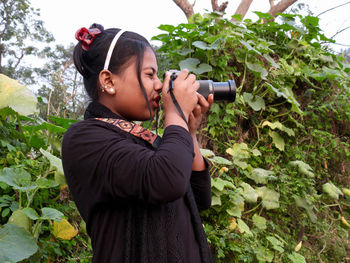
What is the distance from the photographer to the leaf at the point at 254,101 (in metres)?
2.17

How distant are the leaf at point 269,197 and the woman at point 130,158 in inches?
49.2

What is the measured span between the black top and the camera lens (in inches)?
8.6

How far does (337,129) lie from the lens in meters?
2.60

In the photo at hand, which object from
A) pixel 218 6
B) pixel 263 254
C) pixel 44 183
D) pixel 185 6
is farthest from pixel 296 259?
pixel 185 6

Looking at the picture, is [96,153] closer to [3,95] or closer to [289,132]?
[3,95]

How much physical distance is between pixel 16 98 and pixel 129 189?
0.88 metres

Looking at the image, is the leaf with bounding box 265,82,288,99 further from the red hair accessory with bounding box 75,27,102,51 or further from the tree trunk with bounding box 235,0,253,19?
the tree trunk with bounding box 235,0,253,19

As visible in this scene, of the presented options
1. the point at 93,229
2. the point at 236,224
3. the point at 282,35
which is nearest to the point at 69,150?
the point at 93,229

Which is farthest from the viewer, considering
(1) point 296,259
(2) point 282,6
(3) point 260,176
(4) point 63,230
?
(2) point 282,6

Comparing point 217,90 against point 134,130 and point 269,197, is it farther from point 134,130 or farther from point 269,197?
point 269,197

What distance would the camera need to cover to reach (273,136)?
227 centimetres

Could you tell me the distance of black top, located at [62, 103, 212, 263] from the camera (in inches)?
25.1

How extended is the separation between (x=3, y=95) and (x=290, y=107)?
189 centimetres

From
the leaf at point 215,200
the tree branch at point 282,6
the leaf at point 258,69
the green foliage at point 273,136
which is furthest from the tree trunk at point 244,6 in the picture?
the leaf at point 215,200
